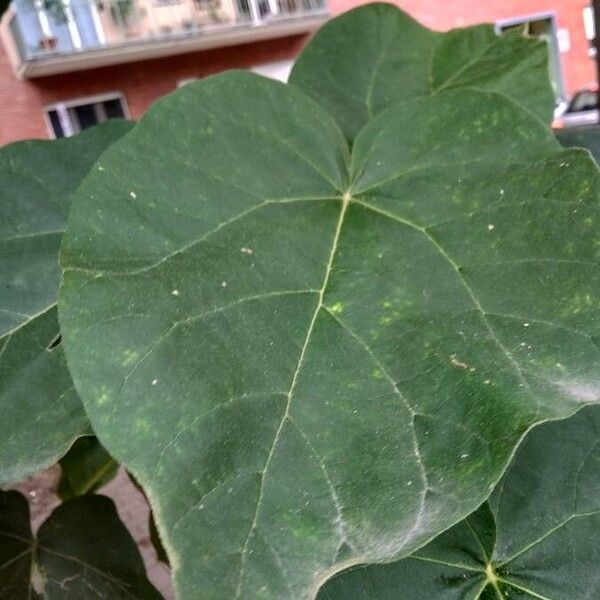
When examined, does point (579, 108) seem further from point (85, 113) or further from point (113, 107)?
point (85, 113)

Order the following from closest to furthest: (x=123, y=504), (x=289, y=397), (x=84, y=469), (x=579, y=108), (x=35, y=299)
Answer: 1. (x=289, y=397)
2. (x=35, y=299)
3. (x=84, y=469)
4. (x=123, y=504)
5. (x=579, y=108)

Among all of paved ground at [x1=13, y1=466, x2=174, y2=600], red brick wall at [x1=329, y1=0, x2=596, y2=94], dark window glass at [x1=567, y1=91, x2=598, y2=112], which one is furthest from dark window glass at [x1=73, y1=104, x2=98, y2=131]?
paved ground at [x1=13, y1=466, x2=174, y2=600]

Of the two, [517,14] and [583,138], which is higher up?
[583,138]

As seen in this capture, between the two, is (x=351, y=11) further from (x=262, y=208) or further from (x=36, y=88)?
(x=36, y=88)

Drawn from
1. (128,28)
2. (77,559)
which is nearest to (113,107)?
(128,28)

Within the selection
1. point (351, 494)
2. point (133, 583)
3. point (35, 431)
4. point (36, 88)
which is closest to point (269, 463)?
point (351, 494)

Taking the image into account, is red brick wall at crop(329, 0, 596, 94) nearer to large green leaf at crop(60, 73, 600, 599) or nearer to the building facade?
the building facade

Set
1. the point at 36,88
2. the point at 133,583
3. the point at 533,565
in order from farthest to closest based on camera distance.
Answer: the point at 36,88
the point at 133,583
the point at 533,565
